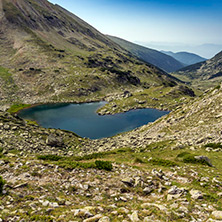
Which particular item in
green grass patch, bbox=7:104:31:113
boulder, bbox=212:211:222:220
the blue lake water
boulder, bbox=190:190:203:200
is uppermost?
boulder, bbox=212:211:222:220

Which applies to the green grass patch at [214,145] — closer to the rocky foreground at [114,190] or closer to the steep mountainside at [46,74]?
the rocky foreground at [114,190]

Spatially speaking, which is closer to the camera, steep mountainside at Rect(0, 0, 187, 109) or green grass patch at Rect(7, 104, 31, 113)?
green grass patch at Rect(7, 104, 31, 113)

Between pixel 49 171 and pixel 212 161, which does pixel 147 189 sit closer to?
pixel 49 171

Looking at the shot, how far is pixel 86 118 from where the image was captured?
98688 millimetres

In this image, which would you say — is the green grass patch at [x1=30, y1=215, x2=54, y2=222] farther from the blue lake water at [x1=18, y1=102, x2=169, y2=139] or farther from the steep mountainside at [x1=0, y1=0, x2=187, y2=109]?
the steep mountainside at [x1=0, y1=0, x2=187, y2=109]

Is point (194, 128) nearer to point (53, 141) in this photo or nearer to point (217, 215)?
point (217, 215)

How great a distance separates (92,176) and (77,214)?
7726mm

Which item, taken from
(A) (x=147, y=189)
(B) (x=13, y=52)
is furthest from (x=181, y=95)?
(B) (x=13, y=52)

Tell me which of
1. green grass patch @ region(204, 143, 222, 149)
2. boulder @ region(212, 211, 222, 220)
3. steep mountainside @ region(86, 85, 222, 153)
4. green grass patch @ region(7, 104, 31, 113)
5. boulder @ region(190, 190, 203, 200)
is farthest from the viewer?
green grass patch @ region(7, 104, 31, 113)

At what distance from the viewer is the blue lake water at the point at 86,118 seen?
81.8 m

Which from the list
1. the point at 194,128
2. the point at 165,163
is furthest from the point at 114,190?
the point at 194,128

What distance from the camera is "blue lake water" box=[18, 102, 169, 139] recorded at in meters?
81.8

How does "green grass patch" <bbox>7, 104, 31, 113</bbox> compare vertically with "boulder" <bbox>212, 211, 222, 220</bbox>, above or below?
below

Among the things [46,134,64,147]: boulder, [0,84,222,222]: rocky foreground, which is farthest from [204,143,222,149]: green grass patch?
[46,134,64,147]: boulder
